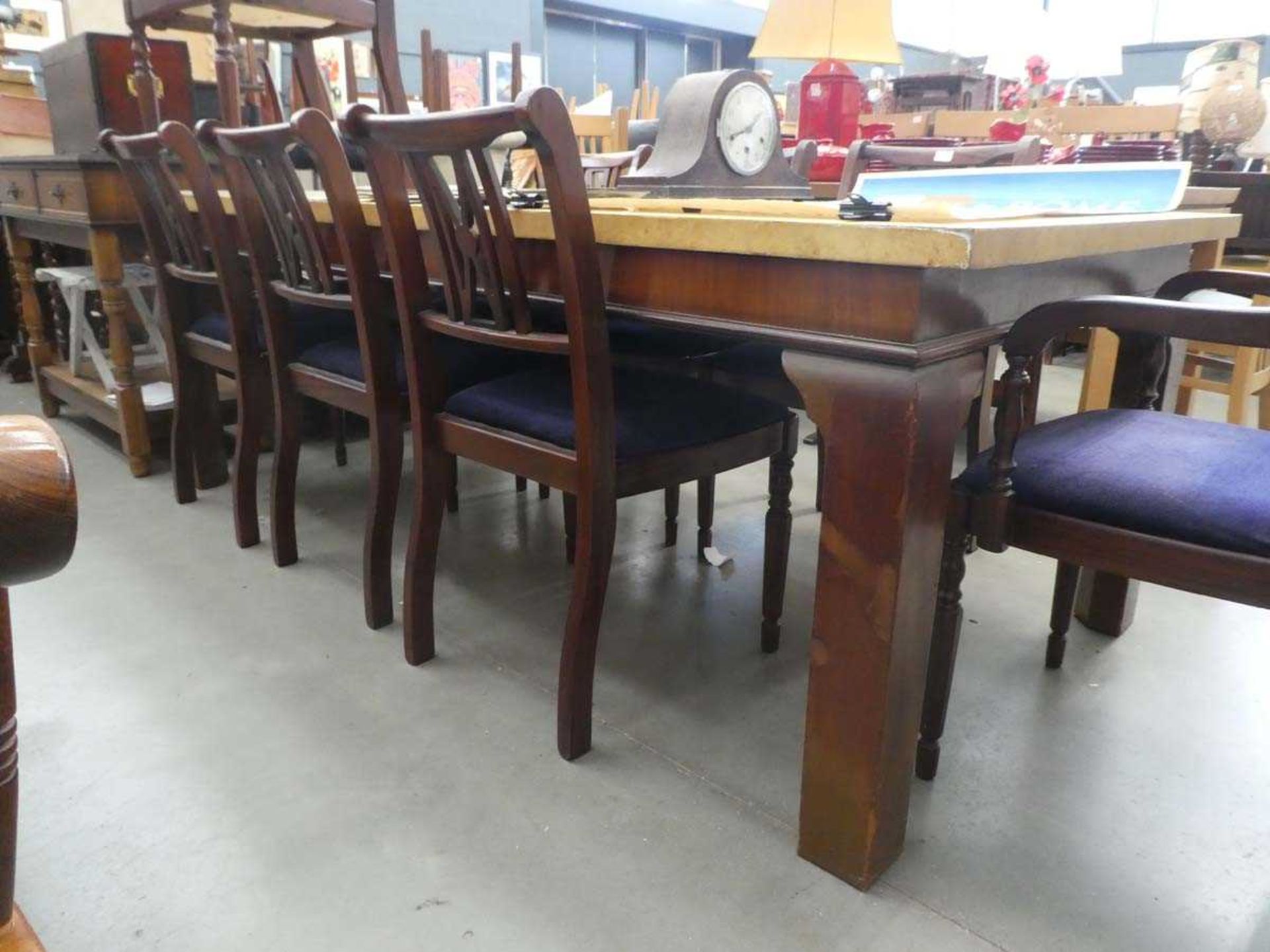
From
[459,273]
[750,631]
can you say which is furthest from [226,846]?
[750,631]

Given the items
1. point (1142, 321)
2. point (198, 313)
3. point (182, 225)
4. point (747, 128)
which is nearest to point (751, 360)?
point (747, 128)

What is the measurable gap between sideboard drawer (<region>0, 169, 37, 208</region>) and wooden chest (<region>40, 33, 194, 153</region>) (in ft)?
0.50

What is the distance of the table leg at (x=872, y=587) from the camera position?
35.7 inches

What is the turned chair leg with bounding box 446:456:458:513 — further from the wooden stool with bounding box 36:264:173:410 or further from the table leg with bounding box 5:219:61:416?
the table leg with bounding box 5:219:61:416

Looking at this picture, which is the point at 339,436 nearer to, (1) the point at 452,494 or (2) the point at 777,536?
(1) the point at 452,494

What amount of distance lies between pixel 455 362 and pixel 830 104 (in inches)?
74.7

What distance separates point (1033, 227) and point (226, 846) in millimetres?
1128

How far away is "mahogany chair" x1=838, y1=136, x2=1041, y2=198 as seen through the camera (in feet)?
7.10

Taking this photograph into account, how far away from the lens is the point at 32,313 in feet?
9.68

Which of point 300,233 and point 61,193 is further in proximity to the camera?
point 61,193

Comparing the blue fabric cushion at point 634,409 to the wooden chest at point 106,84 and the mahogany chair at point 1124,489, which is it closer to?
the mahogany chair at point 1124,489

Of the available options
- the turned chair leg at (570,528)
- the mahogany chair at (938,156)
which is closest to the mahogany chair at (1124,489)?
the turned chair leg at (570,528)

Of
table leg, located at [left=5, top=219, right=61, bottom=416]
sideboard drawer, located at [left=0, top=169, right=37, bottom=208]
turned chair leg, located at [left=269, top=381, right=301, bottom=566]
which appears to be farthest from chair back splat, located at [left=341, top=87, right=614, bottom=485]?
table leg, located at [left=5, top=219, right=61, bottom=416]

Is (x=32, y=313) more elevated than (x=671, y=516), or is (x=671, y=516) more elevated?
(x=32, y=313)
